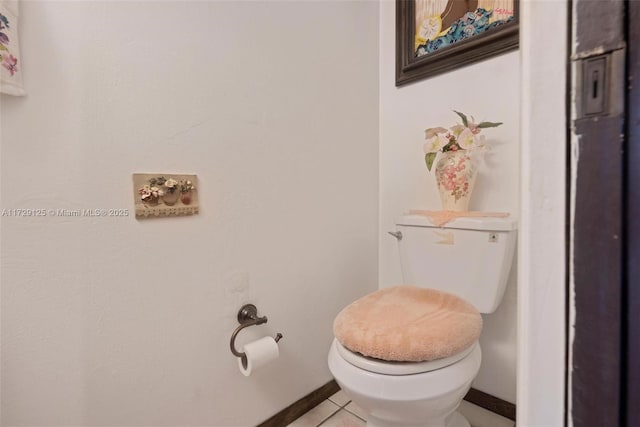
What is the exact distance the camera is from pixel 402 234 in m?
1.20

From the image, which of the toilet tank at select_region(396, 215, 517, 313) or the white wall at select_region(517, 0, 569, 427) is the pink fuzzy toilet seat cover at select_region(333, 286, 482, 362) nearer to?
the toilet tank at select_region(396, 215, 517, 313)

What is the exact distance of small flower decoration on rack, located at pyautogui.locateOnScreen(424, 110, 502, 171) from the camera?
107 centimetres

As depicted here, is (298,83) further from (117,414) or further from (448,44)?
(117,414)

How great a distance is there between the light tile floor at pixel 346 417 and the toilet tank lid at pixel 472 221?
728mm

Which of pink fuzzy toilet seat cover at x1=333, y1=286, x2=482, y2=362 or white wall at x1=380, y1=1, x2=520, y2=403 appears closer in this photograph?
pink fuzzy toilet seat cover at x1=333, y1=286, x2=482, y2=362

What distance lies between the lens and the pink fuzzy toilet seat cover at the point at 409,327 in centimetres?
71

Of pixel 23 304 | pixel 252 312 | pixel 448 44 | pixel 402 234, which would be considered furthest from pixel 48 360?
pixel 448 44

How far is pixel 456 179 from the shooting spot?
108 cm

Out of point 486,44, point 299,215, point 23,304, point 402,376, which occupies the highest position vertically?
point 486,44

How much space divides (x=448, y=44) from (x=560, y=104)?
1191 millimetres

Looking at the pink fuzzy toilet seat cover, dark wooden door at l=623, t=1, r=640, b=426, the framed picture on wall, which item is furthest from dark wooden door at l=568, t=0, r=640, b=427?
the framed picture on wall

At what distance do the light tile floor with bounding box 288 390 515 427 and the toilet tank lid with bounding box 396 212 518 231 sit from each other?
2.39 feet

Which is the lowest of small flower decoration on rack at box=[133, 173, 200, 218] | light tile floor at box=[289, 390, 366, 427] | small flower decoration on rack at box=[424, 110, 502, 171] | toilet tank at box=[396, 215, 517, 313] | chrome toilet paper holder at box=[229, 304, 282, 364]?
light tile floor at box=[289, 390, 366, 427]

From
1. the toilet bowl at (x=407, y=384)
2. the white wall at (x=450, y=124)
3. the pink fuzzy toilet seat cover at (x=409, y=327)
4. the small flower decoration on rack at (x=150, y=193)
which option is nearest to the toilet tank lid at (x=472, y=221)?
the white wall at (x=450, y=124)
